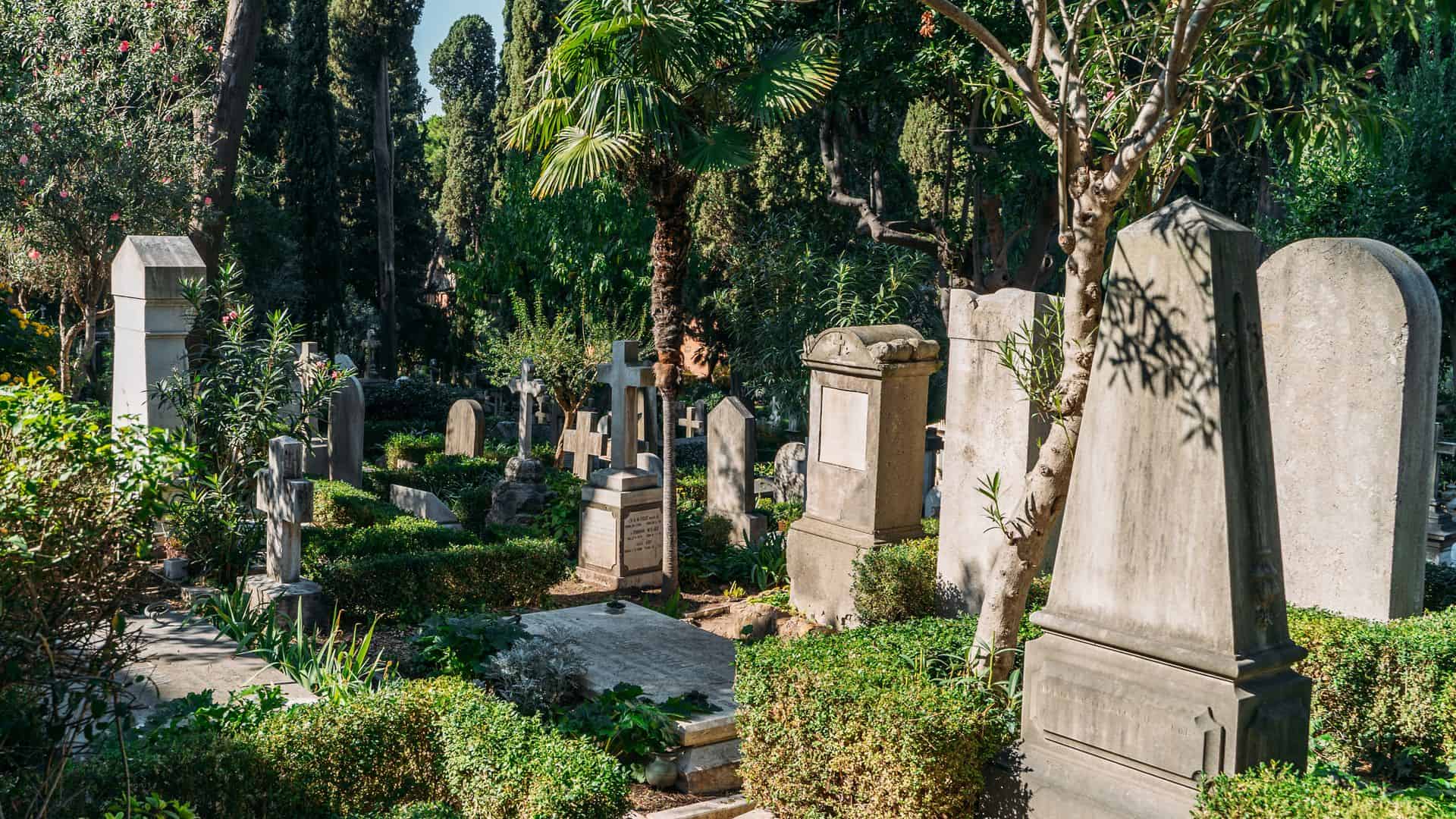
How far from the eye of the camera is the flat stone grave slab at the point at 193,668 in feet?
20.3

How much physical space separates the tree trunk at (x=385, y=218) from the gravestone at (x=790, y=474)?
17.0 meters

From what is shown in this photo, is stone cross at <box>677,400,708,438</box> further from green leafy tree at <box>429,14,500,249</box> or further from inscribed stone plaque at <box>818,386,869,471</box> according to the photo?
green leafy tree at <box>429,14,500,249</box>

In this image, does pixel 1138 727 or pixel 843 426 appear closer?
pixel 1138 727

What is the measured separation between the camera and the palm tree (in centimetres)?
915

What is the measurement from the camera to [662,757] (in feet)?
20.9

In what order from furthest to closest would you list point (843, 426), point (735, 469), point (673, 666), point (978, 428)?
point (735, 469) < point (843, 426) < point (978, 428) < point (673, 666)

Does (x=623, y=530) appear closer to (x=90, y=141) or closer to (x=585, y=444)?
(x=585, y=444)

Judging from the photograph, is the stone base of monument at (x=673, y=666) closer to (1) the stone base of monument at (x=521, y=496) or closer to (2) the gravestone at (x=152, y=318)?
(2) the gravestone at (x=152, y=318)

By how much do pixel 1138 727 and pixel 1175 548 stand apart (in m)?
0.75

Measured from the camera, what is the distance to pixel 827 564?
369 inches

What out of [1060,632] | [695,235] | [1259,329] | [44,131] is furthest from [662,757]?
[695,235]

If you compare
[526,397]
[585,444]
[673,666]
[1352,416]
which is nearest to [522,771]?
[673,666]

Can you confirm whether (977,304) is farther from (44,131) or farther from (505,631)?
(44,131)

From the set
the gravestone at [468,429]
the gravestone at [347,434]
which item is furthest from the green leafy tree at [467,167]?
the gravestone at [347,434]
